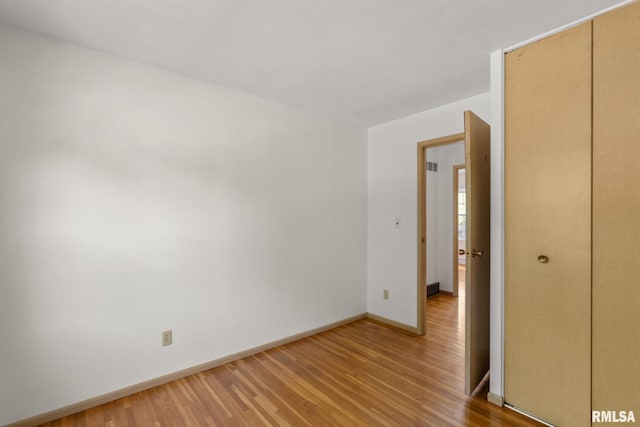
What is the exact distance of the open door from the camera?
81.4 inches

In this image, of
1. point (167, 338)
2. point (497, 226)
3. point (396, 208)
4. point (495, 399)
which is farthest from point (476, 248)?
point (167, 338)

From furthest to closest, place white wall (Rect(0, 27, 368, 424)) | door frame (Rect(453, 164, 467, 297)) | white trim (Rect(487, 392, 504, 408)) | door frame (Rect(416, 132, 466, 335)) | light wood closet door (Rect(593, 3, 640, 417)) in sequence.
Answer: door frame (Rect(453, 164, 467, 297)) → door frame (Rect(416, 132, 466, 335)) → white trim (Rect(487, 392, 504, 408)) → white wall (Rect(0, 27, 368, 424)) → light wood closet door (Rect(593, 3, 640, 417))

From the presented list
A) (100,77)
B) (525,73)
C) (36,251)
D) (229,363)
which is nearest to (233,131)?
(100,77)

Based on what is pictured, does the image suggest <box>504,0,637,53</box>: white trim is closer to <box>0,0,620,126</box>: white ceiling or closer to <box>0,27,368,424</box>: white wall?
<box>0,0,620,126</box>: white ceiling

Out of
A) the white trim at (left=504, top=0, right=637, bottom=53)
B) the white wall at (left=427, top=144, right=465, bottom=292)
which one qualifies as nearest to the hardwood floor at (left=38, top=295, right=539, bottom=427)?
the white wall at (left=427, top=144, right=465, bottom=292)

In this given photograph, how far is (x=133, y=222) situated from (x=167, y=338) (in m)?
0.95

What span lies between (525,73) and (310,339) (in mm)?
2973

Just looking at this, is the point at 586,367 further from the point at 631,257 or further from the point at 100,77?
the point at 100,77

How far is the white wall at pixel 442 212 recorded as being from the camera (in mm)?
4887

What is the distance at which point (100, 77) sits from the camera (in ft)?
6.81

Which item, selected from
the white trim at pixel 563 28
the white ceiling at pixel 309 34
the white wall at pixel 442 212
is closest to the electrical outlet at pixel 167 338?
the white ceiling at pixel 309 34

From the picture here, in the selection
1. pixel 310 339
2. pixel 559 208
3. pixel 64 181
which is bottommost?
pixel 310 339

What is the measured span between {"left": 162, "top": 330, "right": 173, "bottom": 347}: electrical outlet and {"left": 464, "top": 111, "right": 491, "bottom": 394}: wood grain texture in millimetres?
2234

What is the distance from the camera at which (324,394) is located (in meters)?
2.18
